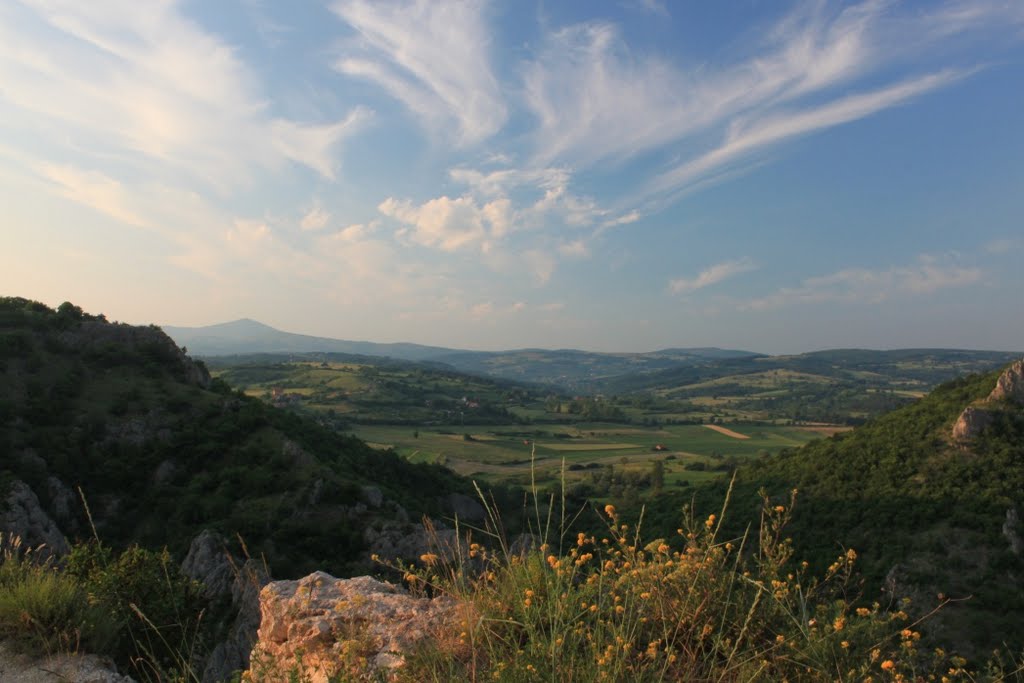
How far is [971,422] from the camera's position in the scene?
36.4 metres

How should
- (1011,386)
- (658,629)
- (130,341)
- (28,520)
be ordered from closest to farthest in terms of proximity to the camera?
(658,629), (28,520), (1011,386), (130,341)

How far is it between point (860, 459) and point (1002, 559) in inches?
519

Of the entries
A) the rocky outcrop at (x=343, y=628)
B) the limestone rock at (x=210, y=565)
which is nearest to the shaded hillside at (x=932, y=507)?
the rocky outcrop at (x=343, y=628)

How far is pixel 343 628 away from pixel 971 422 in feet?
157

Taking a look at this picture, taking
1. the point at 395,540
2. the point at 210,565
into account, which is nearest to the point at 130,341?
the point at 210,565

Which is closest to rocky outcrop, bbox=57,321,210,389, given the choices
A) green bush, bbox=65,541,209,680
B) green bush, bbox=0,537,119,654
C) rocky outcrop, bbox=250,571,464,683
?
green bush, bbox=65,541,209,680

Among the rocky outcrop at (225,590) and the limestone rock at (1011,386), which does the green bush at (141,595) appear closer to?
the rocky outcrop at (225,590)

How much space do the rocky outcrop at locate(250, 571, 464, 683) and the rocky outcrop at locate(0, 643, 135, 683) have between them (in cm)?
149

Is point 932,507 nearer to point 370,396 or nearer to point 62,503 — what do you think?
point 62,503

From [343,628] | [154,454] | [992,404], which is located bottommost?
[154,454]

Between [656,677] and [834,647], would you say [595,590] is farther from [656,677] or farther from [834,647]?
[834,647]

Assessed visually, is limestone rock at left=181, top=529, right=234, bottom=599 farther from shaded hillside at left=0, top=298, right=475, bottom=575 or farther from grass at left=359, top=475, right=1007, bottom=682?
grass at left=359, top=475, right=1007, bottom=682

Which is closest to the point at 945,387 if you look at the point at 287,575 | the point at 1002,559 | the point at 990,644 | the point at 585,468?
the point at 1002,559

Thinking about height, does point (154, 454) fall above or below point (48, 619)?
below
